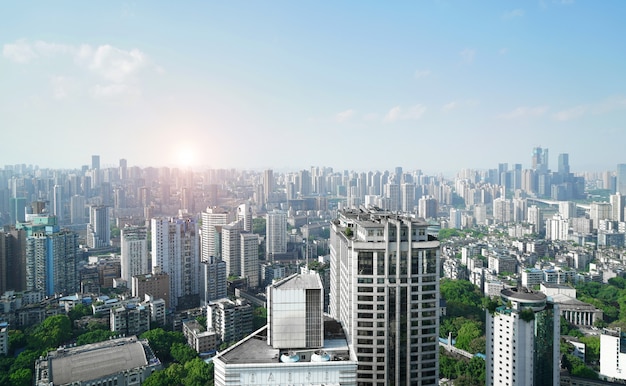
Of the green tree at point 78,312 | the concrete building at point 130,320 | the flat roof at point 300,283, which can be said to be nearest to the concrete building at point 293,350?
the flat roof at point 300,283

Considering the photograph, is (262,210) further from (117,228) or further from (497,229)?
(497,229)

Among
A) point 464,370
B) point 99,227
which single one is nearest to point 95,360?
point 464,370

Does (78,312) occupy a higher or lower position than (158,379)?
higher

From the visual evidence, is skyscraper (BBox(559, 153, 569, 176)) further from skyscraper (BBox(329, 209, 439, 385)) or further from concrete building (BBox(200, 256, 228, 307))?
skyscraper (BBox(329, 209, 439, 385))

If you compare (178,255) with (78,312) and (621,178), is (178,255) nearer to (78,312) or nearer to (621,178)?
(78,312)

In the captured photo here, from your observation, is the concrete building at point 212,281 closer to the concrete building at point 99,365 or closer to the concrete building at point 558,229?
the concrete building at point 99,365

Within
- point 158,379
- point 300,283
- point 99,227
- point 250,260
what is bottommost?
point 158,379

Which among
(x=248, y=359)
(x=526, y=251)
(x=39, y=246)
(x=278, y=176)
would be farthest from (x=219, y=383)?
(x=278, y=176)
